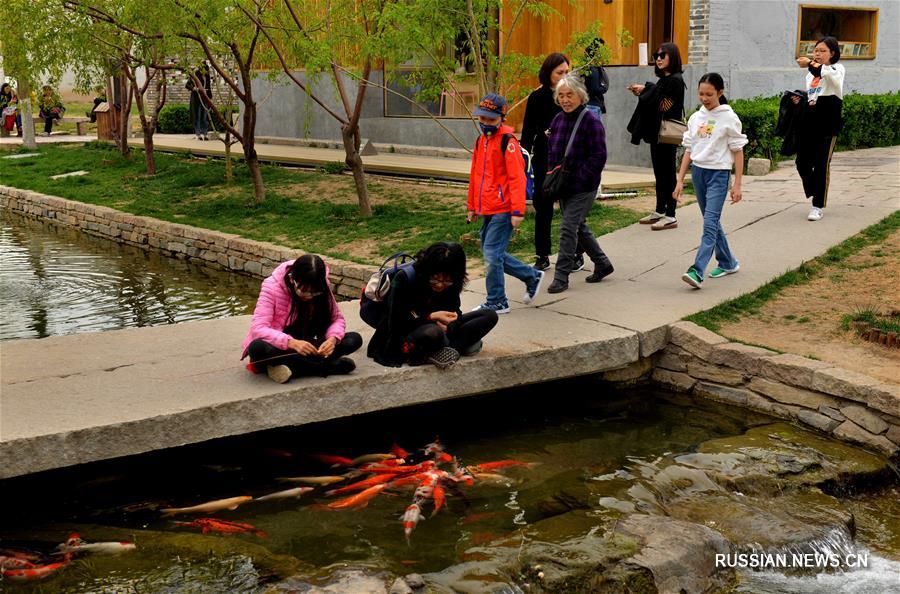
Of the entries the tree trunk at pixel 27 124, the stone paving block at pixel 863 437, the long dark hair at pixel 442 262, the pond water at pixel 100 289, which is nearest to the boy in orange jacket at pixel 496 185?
the long dark hair at pixel 442 262

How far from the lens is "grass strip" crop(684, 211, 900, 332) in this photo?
7.96m

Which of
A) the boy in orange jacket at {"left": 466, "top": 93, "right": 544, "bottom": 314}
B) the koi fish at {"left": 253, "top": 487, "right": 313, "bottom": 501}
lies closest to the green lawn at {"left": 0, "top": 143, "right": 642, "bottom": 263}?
the boy in orange jacket at {"left": 466, "top": 93, "right": 544, "bottom": 314}

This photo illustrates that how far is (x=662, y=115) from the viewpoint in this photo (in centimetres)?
1012

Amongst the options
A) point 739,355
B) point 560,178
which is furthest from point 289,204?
point 739,355

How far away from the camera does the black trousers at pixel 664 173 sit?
404 inches

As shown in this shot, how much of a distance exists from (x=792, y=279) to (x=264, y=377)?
4.90 metres

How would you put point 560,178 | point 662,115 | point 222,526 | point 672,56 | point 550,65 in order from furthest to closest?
point 662,115, point 672,56, point 550,65, point 560,178, point 222,526

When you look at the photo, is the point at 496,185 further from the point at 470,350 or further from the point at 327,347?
the point at 327,347

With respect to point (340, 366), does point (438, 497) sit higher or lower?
lower

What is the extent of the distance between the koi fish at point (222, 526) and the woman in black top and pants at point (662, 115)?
6218mm

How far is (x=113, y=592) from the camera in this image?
488 cm

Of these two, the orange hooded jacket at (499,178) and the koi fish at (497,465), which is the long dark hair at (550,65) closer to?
A: the orange hooded jacket at (499,178)

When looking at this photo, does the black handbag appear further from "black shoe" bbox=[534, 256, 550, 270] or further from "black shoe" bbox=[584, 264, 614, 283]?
"black shoe" bbox=[534, 256, 550, 270]

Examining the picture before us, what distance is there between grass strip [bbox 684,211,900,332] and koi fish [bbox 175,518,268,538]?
3.85 metres
